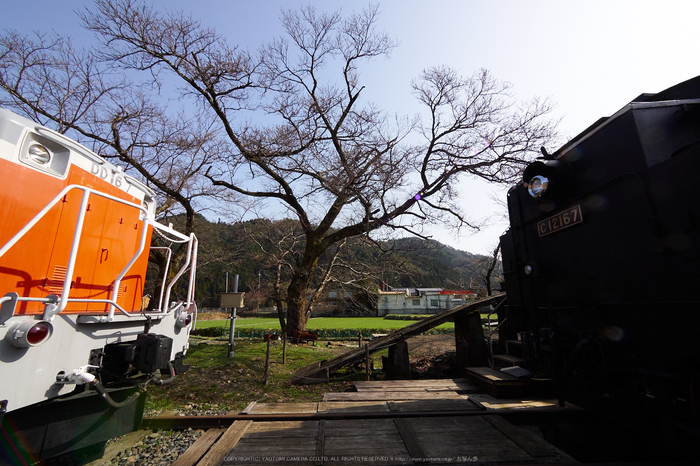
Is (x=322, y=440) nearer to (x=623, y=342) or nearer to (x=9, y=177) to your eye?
(x=623, y=342)

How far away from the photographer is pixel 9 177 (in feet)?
9.48

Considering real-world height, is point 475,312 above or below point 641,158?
below

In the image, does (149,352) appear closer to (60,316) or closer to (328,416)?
(60,316)

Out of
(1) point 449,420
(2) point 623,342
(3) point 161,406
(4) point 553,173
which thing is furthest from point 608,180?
(3) point 161,406

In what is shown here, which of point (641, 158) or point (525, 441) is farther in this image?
point (525, 441)

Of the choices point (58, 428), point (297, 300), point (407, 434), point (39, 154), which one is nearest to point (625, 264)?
point (407, 434)

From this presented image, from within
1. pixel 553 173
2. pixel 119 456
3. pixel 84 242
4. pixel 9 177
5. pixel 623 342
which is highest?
pixel 553 173

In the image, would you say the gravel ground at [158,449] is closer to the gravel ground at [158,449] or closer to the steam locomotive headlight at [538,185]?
the gravel ground at [158,449]

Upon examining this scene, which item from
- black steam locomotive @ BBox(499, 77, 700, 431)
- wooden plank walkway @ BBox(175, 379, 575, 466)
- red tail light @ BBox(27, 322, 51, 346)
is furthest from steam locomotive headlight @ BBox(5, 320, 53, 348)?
black steam locomotive @ BBox(499, 77, 700, 431)

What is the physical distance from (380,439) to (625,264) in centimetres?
339

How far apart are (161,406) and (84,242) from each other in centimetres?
354

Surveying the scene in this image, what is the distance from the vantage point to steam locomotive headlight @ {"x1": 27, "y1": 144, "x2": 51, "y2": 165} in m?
3.13

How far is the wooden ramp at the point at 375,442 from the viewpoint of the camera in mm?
3398

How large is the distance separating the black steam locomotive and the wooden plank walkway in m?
1.07
